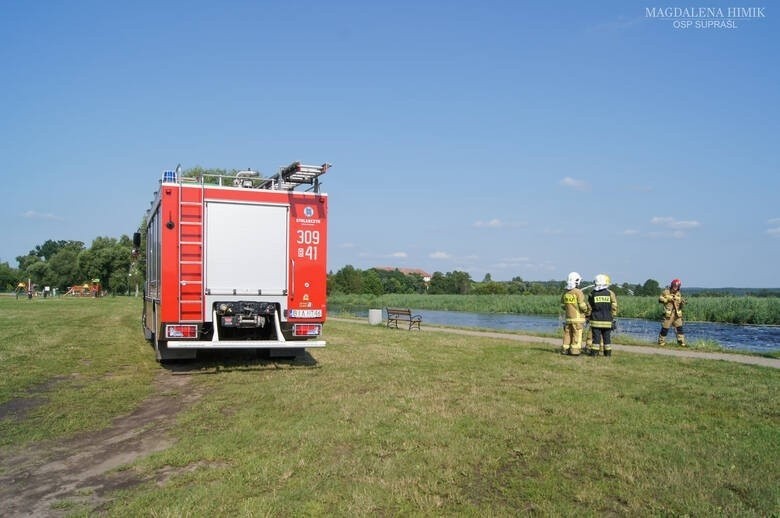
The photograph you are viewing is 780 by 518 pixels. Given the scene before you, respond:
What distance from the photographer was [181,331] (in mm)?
10156

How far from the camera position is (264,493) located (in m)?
4.54

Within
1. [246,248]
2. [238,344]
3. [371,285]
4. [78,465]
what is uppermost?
[246,248]

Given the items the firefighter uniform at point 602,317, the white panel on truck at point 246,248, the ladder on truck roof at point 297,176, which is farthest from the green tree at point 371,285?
the white panel on truck at point 246,248

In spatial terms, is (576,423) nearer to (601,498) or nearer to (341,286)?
(601,498)

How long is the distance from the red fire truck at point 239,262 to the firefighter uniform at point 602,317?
559 cm

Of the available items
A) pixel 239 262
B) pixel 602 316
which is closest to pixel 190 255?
pixel 239 262

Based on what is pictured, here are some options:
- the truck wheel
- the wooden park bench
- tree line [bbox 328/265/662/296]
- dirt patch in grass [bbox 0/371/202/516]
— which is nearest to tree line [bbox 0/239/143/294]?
tree line [bbox 328/265/662/296]

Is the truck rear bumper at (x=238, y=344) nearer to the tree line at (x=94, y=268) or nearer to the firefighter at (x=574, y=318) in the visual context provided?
the firefighter at (x=574, y=318)

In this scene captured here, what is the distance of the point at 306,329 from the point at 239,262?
5.32 feet

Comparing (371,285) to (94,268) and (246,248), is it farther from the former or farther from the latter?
(246,248)

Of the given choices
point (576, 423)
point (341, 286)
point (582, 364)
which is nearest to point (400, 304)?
point (341, 286)

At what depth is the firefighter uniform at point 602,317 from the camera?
12.6 metres

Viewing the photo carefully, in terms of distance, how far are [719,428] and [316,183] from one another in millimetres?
7152

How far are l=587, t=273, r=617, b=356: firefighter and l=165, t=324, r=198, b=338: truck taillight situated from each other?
25.4ft
